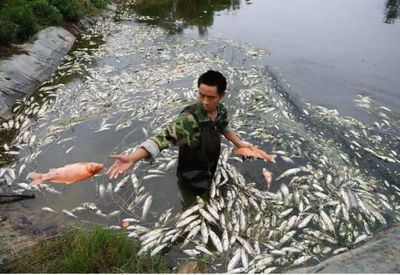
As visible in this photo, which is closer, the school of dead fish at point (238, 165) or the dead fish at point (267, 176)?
the school of dead fish at point (238, 165)

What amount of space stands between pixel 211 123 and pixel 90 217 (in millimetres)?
2056

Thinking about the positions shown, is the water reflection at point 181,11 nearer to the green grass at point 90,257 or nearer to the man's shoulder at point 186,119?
the man's shoulder at point 186,119

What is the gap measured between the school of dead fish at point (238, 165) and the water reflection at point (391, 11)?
7616 millimetres

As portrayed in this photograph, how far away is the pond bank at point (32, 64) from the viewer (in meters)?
8.44

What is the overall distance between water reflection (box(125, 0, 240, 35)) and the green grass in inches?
406

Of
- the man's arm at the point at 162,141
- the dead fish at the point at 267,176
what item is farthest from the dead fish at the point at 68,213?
the dead fish at the point at 267,176

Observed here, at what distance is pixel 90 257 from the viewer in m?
3.88

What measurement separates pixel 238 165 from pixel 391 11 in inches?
532

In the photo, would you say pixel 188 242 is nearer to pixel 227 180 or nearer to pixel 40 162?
pixel 227 180

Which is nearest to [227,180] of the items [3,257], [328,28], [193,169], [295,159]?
[193,169]

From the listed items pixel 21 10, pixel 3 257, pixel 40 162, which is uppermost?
pixel 21 10

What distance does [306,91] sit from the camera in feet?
29.4

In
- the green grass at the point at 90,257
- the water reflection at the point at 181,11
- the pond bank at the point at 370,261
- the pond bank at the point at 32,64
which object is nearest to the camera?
the pond bank at the point at 370,261

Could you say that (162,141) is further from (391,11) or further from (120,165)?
(391,11)
